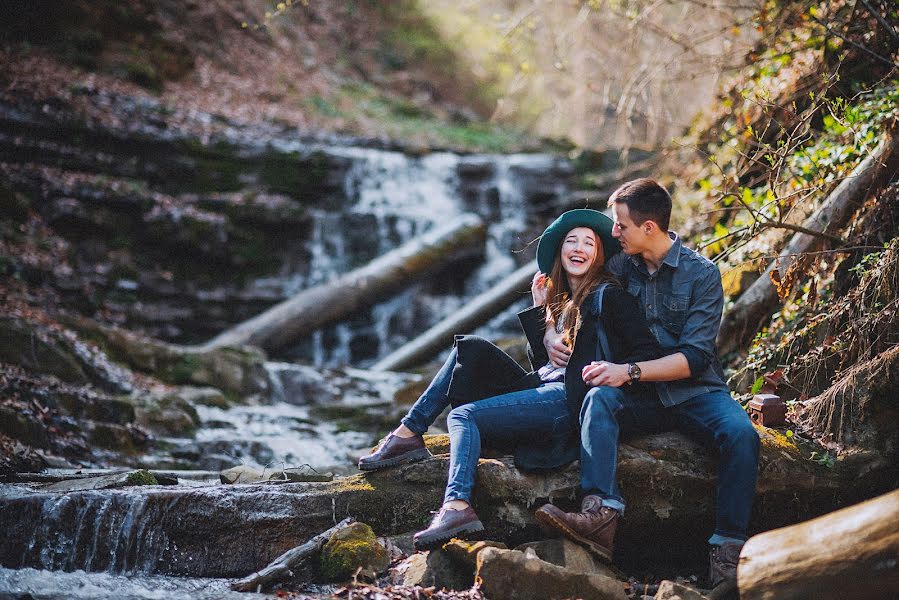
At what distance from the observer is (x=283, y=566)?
3490 millimetres

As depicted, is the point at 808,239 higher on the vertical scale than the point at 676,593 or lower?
higher

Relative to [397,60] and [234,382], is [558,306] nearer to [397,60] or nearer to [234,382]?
[234,382]

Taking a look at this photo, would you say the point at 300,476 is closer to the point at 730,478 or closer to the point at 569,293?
the point at 569,293

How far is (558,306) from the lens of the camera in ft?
13.2

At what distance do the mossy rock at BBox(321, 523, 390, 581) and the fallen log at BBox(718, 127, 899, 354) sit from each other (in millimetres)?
2960

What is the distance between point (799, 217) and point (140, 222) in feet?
29.6

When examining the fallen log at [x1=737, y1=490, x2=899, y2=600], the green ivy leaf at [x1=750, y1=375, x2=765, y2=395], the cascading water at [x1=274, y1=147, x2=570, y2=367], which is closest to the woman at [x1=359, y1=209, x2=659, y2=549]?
the fallen log at [x1=737, y1=490, x2=899, y2=600]

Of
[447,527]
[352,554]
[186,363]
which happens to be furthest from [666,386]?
[186,363]

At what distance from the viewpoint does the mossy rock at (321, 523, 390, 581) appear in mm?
3486

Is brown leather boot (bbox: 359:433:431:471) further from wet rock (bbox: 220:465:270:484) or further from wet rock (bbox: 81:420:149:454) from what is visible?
wet rock (bbox: 81:420:149:454)

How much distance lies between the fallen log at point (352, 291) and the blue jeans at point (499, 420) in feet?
19.3

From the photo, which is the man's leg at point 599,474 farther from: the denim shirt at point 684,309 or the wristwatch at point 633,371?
the denim shirt at point 684,309

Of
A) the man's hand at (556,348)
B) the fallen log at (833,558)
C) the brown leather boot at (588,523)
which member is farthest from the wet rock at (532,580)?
the man's hand at (556,348)

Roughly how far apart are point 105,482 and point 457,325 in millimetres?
6402
